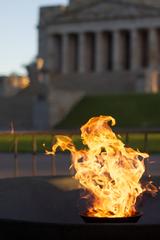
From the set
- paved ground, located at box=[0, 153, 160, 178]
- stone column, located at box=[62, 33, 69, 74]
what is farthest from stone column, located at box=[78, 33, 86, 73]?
paved ground, located at box=[0, 153, 160, 178]

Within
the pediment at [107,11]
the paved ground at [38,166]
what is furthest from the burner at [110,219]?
the pediment at [107,11]

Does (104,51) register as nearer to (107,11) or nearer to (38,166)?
(107,11)

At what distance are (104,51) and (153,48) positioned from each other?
24.1 ft

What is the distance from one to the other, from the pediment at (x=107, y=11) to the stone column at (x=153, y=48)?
8.54 ft

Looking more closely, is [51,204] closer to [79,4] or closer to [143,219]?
[143,219]

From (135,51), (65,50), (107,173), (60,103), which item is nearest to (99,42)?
(65,50)

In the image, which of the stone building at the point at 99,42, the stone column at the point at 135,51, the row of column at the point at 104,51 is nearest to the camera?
the stone building at the point at 99,42

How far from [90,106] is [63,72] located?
31528 mm

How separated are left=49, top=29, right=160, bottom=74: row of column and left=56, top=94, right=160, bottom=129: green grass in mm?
25761

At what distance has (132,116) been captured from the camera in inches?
1946

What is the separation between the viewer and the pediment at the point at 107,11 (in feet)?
263

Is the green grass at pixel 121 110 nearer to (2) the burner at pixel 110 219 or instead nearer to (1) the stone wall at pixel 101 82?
(1) the stone wall at pixel 101 82

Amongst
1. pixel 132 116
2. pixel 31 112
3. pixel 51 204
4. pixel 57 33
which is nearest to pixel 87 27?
pixel 57 33

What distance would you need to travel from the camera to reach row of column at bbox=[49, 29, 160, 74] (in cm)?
8219
